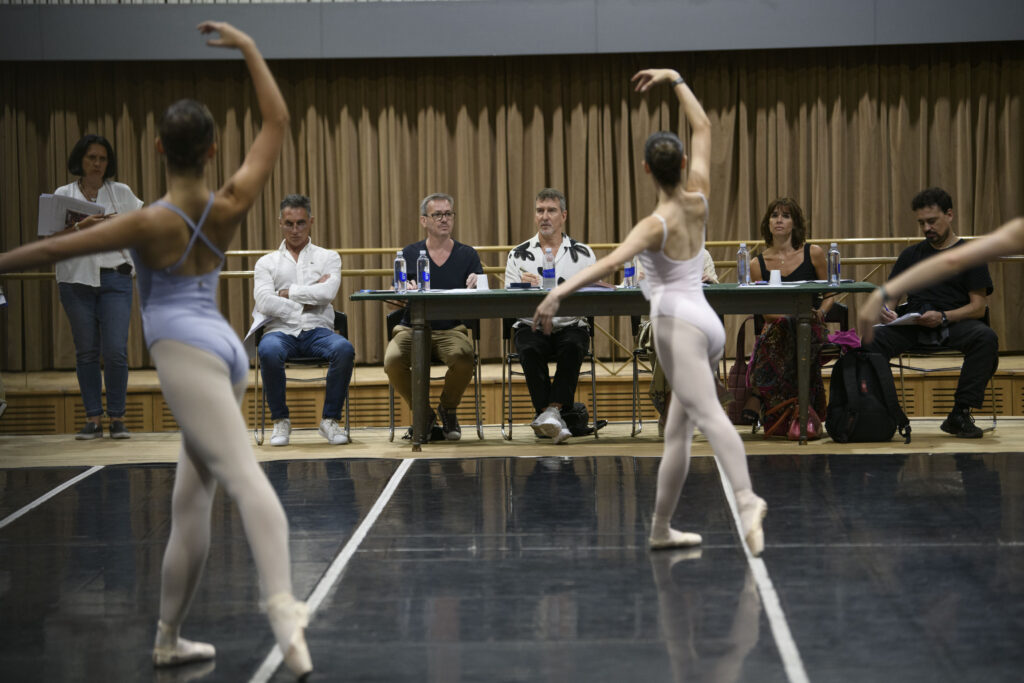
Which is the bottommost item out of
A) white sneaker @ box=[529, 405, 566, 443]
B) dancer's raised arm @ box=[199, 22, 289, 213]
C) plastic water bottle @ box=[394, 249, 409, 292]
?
white sneaker @ box=[529, 405, 566, 443]

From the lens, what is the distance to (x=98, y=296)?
20.4 feet

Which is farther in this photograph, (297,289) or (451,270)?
(451,270)

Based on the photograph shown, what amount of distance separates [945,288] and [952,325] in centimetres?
20

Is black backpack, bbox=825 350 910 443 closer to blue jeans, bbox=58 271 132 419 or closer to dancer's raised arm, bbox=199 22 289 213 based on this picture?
blue jeans, bbox=58 271 132 419

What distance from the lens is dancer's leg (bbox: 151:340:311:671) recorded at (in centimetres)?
236

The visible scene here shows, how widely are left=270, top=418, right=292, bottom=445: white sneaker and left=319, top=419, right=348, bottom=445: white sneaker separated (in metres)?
0.18

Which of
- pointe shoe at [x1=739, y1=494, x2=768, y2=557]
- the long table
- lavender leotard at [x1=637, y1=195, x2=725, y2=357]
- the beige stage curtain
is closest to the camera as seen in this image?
pointe shoe at [x1=739, y1=494, x2=768, y2=557]

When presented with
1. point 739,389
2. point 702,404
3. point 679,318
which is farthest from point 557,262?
point 702,404

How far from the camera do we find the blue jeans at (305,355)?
5.83 m

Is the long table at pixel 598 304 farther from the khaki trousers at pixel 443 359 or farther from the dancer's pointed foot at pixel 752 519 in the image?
the dancer's pointed foot at pixel 752 519

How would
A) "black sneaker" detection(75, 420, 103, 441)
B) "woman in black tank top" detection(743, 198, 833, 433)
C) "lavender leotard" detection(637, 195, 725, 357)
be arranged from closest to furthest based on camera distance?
1. "lavender leotard" detection(637, 195, 725, 357)
2. "woman in black tank top" detection(743, 198, 833, 433)
3. "black sneaker" detection(75, 420, 103, 441)

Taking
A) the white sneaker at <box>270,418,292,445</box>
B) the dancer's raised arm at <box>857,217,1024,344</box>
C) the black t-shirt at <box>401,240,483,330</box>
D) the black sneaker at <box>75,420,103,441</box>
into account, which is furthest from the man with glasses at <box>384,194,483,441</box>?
the dancer's raised arm at <box>857,217,1024,344</box>

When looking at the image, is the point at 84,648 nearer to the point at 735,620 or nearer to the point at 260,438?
the point at 735,620

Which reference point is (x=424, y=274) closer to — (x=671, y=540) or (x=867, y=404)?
(x=867, y=404)
